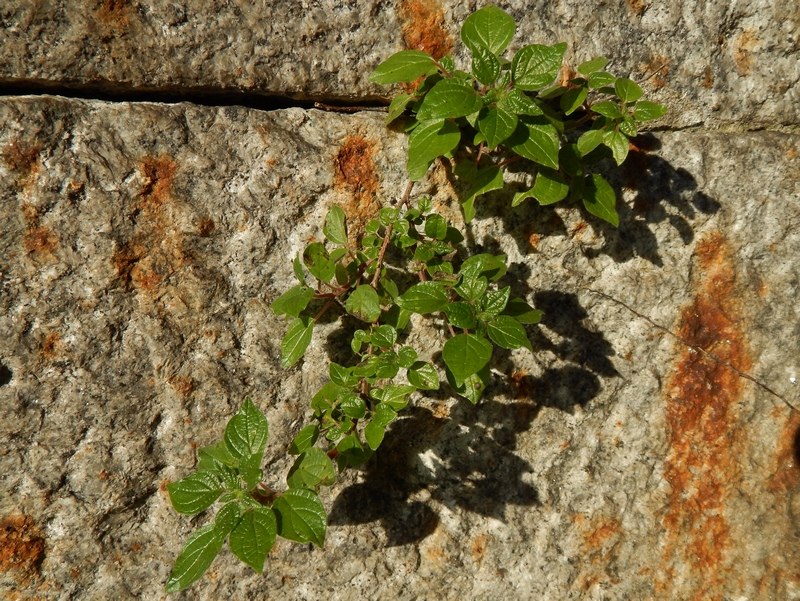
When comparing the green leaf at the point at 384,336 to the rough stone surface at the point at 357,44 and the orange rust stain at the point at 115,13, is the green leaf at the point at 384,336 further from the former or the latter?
the orange rust stain at the point at 115,13

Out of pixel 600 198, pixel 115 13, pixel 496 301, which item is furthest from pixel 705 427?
pixel 115 13

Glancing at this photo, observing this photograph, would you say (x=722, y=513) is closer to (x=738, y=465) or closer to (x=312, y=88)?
(x=738, y=465)

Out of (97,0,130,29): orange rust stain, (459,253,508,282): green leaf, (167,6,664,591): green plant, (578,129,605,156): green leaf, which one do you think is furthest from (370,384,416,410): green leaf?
(97,0,130,29): orange rust stain

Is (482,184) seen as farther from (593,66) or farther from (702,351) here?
(702,351)

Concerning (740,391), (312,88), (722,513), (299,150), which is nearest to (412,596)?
(722,513)

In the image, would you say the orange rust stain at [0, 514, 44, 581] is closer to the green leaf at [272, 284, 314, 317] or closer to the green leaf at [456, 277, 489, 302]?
the green leaf at [272, 284, 314, 317]

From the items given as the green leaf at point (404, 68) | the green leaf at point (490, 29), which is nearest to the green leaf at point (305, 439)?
the green leaf at point (404, 68)
